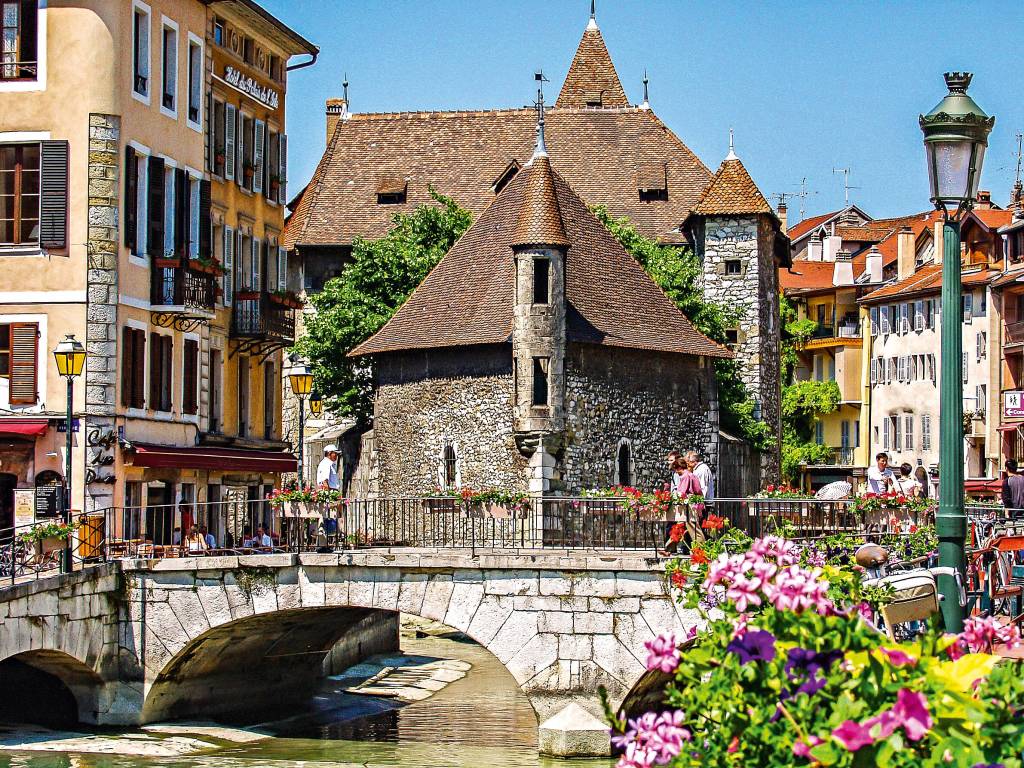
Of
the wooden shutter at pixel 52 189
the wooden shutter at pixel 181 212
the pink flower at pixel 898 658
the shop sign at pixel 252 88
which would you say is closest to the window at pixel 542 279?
the shop sign at pixel 252 88

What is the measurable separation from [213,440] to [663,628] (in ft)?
50.7

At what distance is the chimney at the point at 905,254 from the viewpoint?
79.1 metres

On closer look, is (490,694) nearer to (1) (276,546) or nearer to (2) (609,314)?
(1) (276,546)

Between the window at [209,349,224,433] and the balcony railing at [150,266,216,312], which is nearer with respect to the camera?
the balcony railing at [150,266,216,312]

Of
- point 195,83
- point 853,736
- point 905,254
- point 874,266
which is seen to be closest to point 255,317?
point 195,83

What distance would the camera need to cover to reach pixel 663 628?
85.5 feet

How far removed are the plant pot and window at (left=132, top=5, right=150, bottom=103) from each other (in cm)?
1008

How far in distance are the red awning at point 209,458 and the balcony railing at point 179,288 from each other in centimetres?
259

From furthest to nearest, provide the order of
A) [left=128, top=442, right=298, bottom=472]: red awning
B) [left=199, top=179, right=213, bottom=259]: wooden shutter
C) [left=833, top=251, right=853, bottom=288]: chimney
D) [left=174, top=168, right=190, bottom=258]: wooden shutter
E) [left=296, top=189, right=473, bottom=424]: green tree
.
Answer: [left=833, top=251, right=853, bottom=288]: chimney → [left=296, top=189, right=473, bottom=424]: green tree → [left=199, top=179, right=213, bottom=259]: wooden shutter → [left=174, top=168, right=190, bottom=258]: wooden shutter → [left=128, top=442, right=298, bottom=472]: red awning

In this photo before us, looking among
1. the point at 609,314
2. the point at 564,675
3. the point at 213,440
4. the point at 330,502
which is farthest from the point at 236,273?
the point at 564,675

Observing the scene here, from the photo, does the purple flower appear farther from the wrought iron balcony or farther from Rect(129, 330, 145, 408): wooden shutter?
the wrought iron balcony

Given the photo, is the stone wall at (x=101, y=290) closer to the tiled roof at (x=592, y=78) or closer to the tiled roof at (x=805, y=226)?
the tiled roof at (x=592, y=78)

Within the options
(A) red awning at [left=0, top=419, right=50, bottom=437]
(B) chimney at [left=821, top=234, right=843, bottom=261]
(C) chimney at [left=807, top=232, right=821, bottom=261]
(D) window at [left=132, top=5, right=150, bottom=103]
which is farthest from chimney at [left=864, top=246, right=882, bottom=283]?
(A) red awning at [left=0, top=419, right=50, bottom=437]

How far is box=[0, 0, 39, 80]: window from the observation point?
33250 millimetres
